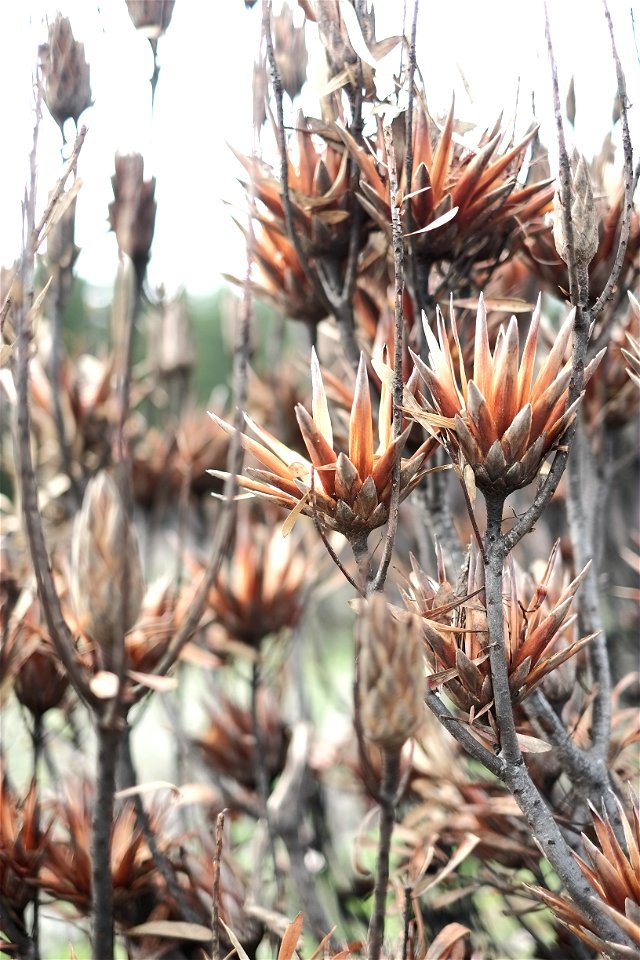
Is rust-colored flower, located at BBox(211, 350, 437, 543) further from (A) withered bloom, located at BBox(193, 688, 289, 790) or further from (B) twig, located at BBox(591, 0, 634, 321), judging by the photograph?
(A) withered bloom, located at BBox(193, 688, 289, 790)

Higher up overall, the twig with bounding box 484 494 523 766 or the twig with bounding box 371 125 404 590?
the twig with bounding box 371 125 404 590

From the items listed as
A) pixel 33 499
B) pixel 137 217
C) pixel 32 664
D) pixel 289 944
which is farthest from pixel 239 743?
pixel 33 499

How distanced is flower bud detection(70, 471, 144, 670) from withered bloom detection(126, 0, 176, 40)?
306mm

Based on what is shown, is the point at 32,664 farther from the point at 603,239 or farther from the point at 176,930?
the point at 603,239

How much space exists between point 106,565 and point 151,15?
354 millimetres

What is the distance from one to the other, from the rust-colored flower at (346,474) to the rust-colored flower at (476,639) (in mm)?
57

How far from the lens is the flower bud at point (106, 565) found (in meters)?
0.38

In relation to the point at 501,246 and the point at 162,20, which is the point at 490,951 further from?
the point at 162,20

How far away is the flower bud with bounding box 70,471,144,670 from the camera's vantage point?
381 millimetres

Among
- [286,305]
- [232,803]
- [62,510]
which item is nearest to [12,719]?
[62,510]

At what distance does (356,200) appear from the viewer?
634 mm

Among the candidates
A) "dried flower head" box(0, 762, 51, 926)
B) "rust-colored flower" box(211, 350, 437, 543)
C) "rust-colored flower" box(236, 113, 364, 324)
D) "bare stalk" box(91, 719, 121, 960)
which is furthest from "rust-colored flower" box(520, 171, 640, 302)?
"dried flower head" box(0, 762, 51, 926)

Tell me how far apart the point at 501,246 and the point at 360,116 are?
143mm

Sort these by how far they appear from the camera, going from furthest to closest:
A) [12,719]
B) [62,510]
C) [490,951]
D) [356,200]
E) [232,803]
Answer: [12,719], [62,510], [232,803], [490,951], [356,200]
